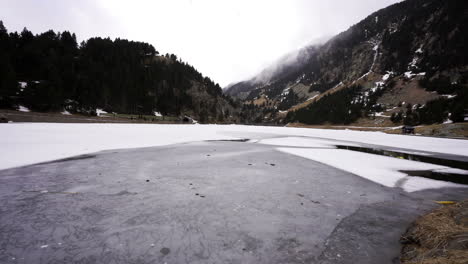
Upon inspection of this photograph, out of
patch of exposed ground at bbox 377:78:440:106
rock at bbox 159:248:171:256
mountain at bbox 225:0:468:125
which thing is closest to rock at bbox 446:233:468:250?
rock at bbox 159:248:171:256

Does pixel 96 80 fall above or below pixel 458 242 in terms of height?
above

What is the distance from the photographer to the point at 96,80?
214 feet

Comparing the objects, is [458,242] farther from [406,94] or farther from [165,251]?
[406,94]

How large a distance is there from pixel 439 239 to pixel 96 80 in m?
80.3

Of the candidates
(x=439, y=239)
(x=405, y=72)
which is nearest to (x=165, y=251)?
(x=439, y=239)

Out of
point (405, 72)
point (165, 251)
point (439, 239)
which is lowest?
point (165, 251)

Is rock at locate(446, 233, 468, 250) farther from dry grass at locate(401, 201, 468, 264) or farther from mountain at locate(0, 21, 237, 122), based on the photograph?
mountain at locate(0, 21, 237, 122)

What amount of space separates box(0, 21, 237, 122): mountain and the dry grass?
52.4 metres

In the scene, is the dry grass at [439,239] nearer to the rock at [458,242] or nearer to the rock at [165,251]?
the rock at [458,242]

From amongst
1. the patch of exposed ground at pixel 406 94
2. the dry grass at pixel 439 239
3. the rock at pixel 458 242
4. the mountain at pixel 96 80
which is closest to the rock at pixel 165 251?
the dry grass at pixel 439 239

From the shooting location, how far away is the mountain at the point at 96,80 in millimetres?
41500

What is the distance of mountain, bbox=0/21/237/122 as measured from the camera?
41.5 meters

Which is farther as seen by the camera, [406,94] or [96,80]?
[406,94]

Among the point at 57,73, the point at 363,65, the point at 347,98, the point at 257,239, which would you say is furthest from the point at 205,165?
the point at 363,65
